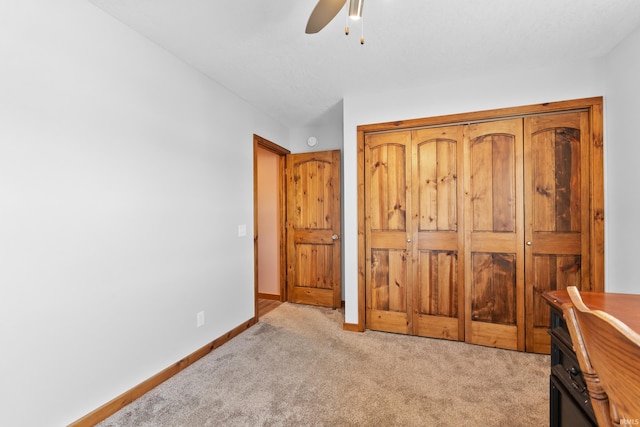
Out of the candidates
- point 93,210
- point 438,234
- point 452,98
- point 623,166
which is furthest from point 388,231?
point 93,210

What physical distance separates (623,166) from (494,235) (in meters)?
1.01

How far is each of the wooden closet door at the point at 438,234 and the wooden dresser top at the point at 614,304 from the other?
1.48 meters

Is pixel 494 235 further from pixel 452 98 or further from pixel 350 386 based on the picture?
pixel 350 386

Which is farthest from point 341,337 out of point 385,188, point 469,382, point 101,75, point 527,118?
point 101,75

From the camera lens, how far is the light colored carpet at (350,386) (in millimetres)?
1757

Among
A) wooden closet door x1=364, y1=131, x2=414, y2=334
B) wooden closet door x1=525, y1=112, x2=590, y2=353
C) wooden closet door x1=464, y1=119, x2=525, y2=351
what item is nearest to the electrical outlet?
wooden closet door x1=364, y1=131, x2=414, y2=334

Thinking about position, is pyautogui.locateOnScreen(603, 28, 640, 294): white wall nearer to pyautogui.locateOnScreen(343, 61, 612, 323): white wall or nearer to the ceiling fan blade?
pyautogui.locateOnScreen(343, 61, 612, 323): white wall

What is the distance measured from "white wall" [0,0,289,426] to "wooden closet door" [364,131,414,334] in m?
1.61

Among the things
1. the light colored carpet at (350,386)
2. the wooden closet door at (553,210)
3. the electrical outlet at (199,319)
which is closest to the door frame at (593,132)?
the wooden closet door at (553,210)

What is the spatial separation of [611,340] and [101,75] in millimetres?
2521

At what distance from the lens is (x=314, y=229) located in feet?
13.1

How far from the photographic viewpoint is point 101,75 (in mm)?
1783

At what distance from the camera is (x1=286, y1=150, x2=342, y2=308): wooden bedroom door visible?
3881 mm

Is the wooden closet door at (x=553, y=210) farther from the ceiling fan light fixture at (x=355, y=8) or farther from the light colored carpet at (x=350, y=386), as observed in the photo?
the ceiling fan light fixture at (x=355, y=8)
